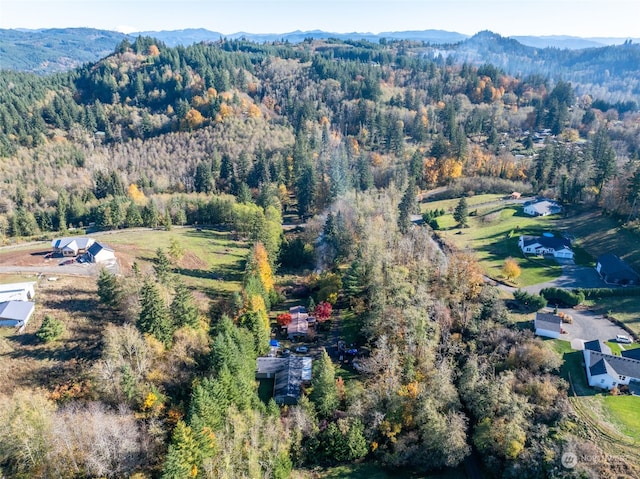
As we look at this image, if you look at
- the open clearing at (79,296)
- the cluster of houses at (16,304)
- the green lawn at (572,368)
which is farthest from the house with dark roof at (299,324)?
the cluster of houses at (16,304)

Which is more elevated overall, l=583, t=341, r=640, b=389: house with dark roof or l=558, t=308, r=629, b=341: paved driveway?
l=583, t=341, r=640, b=389: house with dark roof

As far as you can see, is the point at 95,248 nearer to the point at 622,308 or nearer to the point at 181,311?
the point at 181,311

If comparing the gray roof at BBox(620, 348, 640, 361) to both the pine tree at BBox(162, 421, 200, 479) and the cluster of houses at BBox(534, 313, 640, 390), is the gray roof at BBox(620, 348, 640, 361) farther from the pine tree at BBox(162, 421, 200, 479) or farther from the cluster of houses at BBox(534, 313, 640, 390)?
the pine tree at BBox(162, 421, 200, 479)

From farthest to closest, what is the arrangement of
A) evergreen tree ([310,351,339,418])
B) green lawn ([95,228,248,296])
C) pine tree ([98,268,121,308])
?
green lawn ([95,228,248,296]) < pine tree ([98,268,121,308]) < evergreen tree ([310,351,339,418])

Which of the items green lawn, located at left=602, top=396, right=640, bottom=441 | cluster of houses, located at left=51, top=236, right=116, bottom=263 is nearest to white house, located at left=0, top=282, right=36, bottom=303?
cluster of houses, located at left=51, top=236, right=116, bottom=263

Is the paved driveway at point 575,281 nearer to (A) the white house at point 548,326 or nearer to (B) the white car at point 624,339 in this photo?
(A) the white house at point 548,326

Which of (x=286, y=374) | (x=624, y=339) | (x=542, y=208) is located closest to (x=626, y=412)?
(x=624, y=339)

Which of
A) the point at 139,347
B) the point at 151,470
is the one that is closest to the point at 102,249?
the point at 139,347
